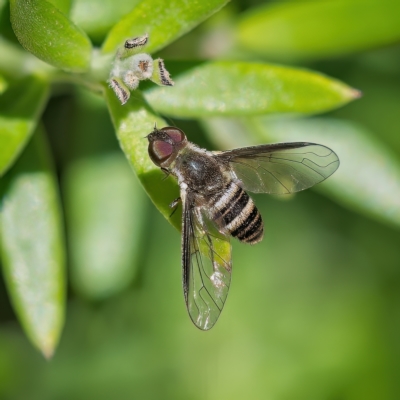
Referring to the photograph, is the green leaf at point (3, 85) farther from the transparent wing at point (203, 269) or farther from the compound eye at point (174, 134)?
the transparent wing at point (203, 269)

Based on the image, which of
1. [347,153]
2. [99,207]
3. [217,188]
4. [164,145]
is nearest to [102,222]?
[99,207]

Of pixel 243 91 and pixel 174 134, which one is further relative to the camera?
pixel 243 91

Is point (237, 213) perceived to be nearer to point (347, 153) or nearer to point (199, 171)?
point (199, 171)

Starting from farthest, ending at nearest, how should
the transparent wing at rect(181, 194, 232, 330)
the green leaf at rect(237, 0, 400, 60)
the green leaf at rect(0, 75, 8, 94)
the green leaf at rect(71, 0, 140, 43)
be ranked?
the green leaf at rect(237, 0, 400, 60) < the green leaf at rect(71, 0, 140, 43) < the green leaf at rect(0, 75, 8, 94) < the transparent wing at rect(181, 194, 232, 330)

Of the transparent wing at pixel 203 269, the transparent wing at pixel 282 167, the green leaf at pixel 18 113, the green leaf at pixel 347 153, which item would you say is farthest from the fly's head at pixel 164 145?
the green leaf at pixel 347 153

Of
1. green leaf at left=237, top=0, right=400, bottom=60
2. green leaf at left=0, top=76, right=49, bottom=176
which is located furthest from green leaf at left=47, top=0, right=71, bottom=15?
green leaf at left=237, top=0, right=400, bottom=60

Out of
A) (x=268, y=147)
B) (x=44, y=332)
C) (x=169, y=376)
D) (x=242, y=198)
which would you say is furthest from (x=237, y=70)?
(x=169, y=376)

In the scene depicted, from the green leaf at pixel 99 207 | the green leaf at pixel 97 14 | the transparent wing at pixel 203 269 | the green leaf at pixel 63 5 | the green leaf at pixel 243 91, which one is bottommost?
the green leaf at pixel 99 207

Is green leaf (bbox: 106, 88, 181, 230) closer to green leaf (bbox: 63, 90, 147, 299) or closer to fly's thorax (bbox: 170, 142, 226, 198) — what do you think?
fly's thorax (bbox: 170, 142, 226, 198)
